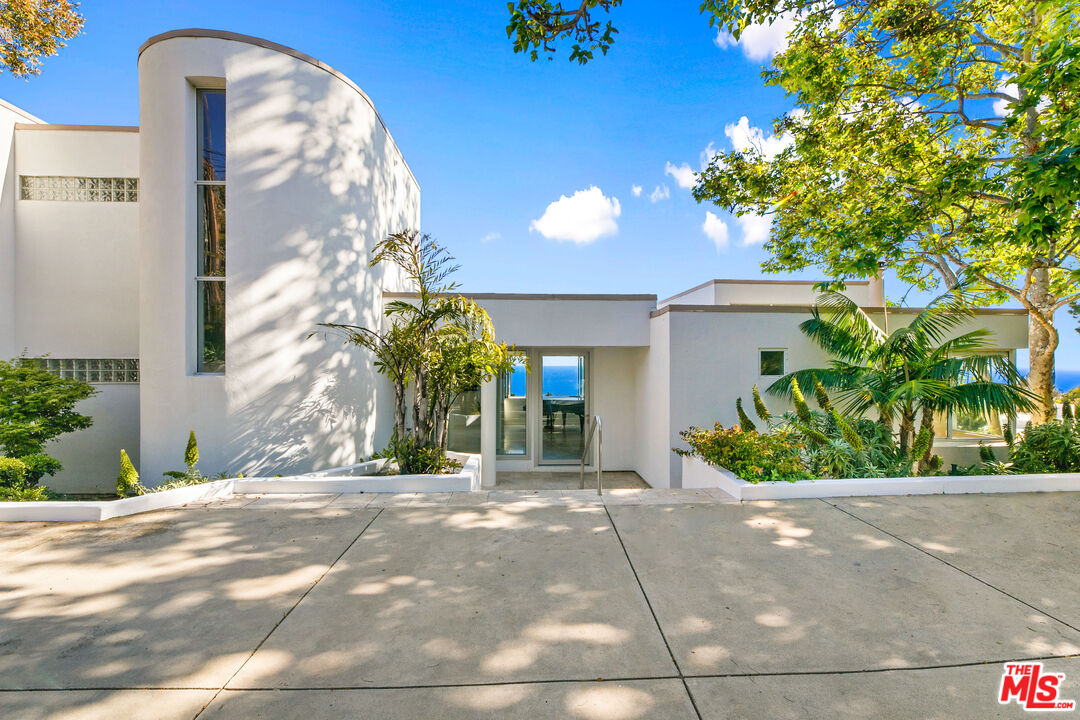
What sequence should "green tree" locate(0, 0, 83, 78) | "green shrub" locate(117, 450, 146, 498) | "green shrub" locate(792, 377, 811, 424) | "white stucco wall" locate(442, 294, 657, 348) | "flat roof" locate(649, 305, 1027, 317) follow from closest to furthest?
"green shrub" locate(117, 450, 146, 498) → "green shrub" locate(792, 377, 811, 424) → "green tree" locate(0, 0, 83, 78) → "flat roof" locate(649, 305, 1027, 317) → "white stucco wall" locate(442, 294, 657, 348)

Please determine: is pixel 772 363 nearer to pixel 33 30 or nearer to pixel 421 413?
pixel 421 413

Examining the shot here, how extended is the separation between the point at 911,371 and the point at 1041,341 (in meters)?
3.56

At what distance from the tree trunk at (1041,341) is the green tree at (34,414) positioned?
14543 millimetres

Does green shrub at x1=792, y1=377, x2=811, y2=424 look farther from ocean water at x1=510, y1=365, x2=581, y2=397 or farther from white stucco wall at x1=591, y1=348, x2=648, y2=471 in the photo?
ocean water at x1=510, y1=365, x2=581, y2=397

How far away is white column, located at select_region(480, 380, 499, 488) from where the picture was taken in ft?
27.1

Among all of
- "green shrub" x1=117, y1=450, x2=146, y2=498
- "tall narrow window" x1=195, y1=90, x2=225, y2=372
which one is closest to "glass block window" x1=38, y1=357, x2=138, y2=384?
"tall narrow window" x1=195, y1=90, x2=225, y2=372

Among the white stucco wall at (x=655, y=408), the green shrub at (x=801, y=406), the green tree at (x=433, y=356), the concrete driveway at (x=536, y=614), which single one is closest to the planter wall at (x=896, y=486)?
the concrete driveway at (x=536, y=614)

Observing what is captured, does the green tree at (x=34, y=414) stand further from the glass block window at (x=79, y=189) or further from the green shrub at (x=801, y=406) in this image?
the green shrub at (x=801, y=406)

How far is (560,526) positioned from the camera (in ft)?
14.0

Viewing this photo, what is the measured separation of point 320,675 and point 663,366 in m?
6.73

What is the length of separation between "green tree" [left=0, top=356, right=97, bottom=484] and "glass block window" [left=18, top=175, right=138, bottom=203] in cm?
295

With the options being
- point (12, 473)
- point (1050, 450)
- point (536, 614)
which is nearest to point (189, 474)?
point (12, 473)

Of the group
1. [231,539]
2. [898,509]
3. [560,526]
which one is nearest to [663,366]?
[898,509]

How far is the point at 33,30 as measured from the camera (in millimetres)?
7668
